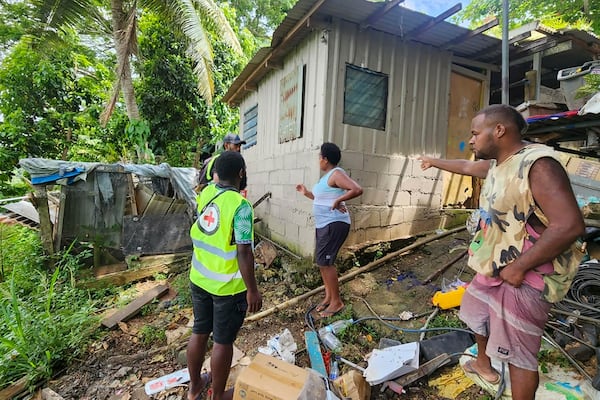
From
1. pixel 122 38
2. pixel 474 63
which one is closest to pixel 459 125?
pixel 474 63

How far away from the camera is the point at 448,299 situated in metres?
3.17

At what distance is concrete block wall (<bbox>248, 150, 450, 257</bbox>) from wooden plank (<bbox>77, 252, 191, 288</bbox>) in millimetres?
1920

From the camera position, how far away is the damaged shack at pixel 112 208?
15.7 feet

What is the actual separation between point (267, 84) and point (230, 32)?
4614 mm

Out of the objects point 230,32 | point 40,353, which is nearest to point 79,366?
point 40,353

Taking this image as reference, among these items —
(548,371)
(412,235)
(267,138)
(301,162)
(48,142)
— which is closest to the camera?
(548,371)

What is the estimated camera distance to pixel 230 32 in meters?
9.55

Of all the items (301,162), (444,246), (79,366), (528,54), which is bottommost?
(79,366)

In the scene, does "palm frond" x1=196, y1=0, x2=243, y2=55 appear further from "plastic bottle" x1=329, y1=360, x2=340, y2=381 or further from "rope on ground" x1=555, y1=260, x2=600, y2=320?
"rope on ground" x1=555, y1=260, x2=600, y2=320

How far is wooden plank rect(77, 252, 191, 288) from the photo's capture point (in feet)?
15.7

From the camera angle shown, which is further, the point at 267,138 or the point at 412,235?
the point at 267,138

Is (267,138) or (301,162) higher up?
(267,138)

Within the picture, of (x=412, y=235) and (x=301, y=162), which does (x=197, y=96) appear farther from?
(x=412, y=235)

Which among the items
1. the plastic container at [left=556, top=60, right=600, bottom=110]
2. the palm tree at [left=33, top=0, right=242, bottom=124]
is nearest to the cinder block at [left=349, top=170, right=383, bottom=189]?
the plastic container at [left=556, top=60, right=600, bottom=110]
